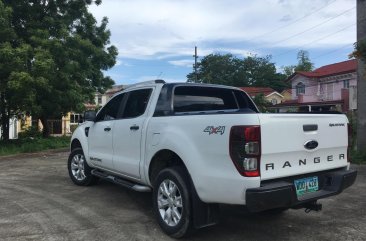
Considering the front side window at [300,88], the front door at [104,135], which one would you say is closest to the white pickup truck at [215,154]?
the front door at [104,135]

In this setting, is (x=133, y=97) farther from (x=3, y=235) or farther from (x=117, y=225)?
(x=3, y=235)

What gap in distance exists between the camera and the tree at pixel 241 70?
→ 295 feet

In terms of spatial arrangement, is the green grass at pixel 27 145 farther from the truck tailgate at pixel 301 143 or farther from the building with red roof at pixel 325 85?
the building with red roof at pixel 325 85

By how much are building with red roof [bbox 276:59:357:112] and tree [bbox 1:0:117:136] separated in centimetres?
2326

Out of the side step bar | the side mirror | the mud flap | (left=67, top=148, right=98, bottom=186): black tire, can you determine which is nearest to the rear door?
the side step bar

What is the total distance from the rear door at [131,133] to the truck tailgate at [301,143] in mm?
1991

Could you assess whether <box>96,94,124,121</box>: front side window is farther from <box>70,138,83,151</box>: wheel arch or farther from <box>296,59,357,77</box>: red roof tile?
<box>296,59,357,77</box>: red roof tile

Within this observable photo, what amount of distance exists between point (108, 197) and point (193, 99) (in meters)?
2.38

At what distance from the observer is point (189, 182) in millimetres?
4562

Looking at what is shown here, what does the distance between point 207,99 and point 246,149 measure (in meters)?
2.16

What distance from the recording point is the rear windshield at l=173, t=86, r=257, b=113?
18.3 ft

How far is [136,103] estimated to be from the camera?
6023 mm

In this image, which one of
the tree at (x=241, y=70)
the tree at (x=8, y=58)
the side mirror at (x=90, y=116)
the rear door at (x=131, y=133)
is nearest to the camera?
the rear door at (x=131, y=133)

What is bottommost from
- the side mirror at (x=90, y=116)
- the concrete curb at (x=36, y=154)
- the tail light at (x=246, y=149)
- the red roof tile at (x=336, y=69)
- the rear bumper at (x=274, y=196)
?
the concrete curb at (x=36, y=154)
